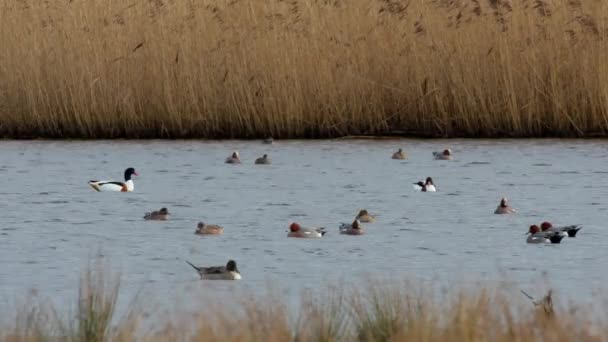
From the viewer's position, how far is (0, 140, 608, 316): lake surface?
10.6 m

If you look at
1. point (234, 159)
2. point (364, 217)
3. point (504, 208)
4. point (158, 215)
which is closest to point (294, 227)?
point (364, 217)

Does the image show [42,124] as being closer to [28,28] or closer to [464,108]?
[28,28]

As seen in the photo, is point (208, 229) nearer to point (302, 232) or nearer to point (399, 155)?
point (302, 232)

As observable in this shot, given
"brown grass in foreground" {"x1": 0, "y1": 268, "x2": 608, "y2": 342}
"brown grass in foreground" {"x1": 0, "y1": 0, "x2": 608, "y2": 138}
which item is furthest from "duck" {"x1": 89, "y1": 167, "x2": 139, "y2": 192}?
"brown grass in foreground" {"x1": 0, "y1": 268, "x2": 608, "y2": 342}

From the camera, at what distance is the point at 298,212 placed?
14281 millimetres

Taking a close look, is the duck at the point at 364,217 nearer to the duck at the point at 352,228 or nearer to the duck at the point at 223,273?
the duck at the point at 352,228

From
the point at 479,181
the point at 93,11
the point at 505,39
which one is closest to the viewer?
the point at 479,181

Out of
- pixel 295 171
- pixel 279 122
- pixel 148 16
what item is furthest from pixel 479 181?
pixel 148 16

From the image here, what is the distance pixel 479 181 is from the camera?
1653 centimetres

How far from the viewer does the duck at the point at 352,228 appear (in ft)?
41.0

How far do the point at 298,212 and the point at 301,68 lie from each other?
529 centimetres

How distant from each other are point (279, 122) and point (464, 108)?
2.36 meters

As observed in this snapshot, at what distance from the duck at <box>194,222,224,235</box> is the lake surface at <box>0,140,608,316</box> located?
0.09 m

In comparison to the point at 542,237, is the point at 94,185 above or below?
above
